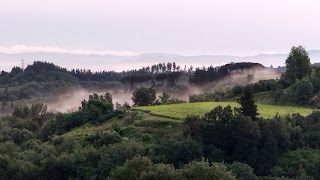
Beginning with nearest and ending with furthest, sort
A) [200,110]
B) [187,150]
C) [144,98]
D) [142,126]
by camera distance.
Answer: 1. [187,150]
2. [142,126]
3. [200,110]
4. [144,98]

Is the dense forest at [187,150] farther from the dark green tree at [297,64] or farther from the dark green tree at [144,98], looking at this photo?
the dark green tree at [144,98]

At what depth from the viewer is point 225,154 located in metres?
41.3

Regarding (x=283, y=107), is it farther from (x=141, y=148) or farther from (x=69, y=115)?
(x=69, y=115)

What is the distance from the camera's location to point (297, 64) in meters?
65.2

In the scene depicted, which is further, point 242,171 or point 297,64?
point 297,64

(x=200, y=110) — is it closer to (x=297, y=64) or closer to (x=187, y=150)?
(x=187, y=150)

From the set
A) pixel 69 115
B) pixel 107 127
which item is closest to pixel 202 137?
pixel 107 127

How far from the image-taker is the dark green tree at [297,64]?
6406 centimetres

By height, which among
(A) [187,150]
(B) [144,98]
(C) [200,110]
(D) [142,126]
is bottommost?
(A) [187,150]

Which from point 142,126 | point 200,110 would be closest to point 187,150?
point 142,126

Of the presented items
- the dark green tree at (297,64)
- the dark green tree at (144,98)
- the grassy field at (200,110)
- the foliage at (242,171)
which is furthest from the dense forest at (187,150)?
the dark green tree at (144,98)

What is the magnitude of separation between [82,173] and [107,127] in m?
13.3

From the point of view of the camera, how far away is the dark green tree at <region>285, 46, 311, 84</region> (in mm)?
64062

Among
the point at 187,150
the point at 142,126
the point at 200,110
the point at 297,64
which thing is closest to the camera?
the point at 187,150
